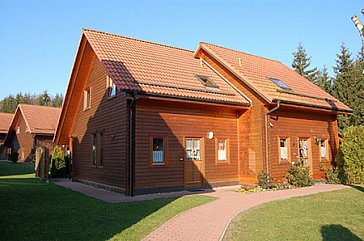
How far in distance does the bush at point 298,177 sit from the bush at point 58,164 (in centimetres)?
1316

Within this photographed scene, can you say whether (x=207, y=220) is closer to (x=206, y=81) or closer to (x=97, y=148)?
(x=97, y=148)

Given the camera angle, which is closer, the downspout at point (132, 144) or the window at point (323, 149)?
the downspout at point (132, 144)

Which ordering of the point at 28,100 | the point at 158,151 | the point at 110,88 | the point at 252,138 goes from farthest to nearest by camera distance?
the point at 28,100 < the point at 110,88 < the point at 252,138 < the point at 158,151

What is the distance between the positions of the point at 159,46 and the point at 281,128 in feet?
25.1

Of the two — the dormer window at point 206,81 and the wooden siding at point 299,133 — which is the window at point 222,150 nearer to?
the wooden siding at point 299,133

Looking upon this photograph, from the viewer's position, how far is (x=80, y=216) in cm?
789

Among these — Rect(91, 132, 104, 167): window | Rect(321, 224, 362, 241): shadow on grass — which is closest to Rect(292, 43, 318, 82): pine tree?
Rect(91, 132, 104, 167): window

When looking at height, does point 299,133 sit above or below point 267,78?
below

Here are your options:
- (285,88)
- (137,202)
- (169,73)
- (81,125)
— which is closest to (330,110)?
(285,88)

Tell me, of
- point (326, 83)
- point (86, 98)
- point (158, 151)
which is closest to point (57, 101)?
point (326, 83)

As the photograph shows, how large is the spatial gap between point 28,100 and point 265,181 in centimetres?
8286

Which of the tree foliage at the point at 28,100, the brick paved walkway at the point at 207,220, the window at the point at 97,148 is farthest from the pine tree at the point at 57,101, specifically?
the brick paved walkway at the point at 207,220

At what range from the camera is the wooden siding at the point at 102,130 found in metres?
12.1

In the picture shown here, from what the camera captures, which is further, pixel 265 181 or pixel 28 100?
pixel 28 100
